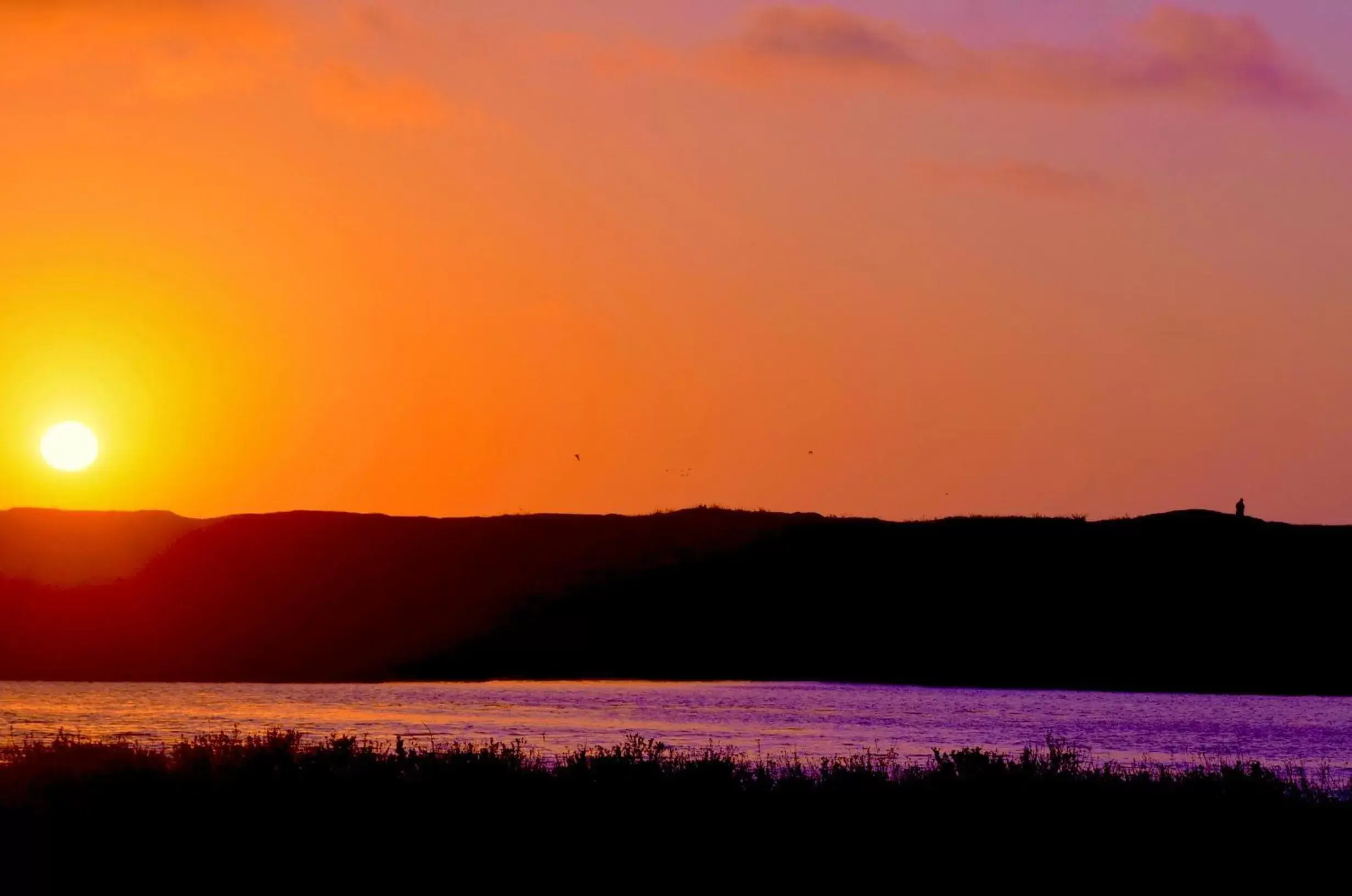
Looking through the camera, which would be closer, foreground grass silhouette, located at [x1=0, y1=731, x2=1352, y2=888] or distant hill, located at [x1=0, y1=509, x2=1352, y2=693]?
foreground grass silhouette, located at [x1=0, y1=731, x2=1352, y2=888]

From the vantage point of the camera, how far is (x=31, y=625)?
311ft

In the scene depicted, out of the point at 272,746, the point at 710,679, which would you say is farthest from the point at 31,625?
the point at 272,746

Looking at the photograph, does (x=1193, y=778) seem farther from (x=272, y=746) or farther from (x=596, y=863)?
(x=272, y=746)

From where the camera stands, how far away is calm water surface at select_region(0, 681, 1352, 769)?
43.6 meters

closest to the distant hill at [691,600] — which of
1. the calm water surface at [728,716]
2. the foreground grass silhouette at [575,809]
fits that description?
the calm water surface at [728,716]

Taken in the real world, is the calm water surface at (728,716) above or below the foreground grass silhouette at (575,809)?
above

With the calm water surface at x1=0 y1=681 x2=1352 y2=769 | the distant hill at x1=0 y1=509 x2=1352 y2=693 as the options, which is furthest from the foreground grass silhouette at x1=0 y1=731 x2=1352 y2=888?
the distant hill at x1=0 y1=509 x2=1352 y2=693

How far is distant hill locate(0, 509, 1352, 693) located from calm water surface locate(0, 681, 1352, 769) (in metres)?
9.77

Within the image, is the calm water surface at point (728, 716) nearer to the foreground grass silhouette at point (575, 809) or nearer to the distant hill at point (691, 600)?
the distant hill at point (691, 600)

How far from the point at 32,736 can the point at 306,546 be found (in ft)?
226

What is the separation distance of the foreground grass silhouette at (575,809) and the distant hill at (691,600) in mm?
50749

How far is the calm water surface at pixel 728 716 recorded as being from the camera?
43562 millimetres

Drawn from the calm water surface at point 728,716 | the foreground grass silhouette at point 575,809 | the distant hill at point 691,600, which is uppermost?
the distant hill at point 691,600

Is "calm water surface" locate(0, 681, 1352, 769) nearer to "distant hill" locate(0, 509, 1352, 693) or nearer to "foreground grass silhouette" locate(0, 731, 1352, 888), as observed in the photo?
"distant hill" locate(0, 509, 1352, 693)
